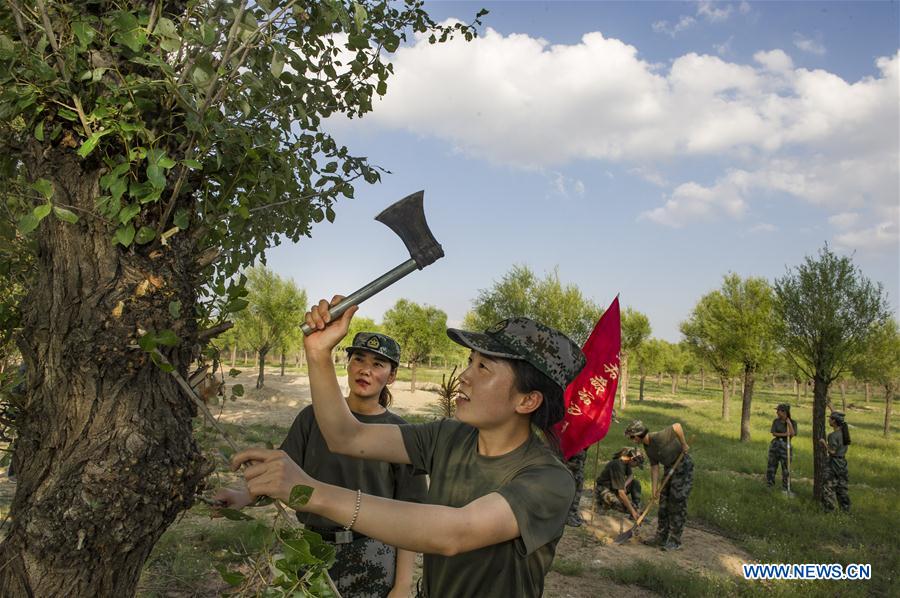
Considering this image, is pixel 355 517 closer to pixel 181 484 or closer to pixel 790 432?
pixel 181 484

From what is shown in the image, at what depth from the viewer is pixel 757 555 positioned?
28.0 feet

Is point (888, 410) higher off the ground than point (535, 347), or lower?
lower

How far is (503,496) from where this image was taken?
190 centimetres

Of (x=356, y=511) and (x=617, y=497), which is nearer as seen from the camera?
(x=356, y=511)

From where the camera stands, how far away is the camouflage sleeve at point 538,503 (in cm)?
189

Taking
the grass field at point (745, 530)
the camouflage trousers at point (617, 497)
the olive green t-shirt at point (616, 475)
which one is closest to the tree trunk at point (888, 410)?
the grass field at point (745, 530)

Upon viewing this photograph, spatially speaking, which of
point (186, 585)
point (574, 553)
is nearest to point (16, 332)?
point (186, 585)

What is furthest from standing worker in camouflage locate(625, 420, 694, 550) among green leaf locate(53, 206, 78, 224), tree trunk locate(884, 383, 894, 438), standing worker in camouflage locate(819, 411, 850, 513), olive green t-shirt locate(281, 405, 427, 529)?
tree trunk locate(884, 383, 894, 438)

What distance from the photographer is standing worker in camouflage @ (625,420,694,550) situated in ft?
28.8

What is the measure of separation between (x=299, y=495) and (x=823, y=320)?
541 inches

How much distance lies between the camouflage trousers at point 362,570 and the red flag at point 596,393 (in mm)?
4339

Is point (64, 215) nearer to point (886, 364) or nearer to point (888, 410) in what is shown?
point (888, 410)

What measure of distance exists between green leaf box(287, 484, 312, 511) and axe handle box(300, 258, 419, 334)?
624mm

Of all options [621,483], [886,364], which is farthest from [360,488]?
[886,364]
